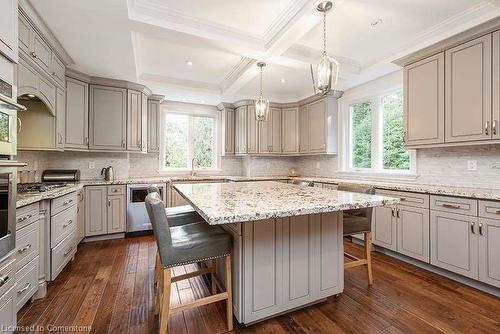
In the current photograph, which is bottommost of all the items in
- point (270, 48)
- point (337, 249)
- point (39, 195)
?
point (337, 249)

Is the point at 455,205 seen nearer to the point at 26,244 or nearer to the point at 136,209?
the point at 26,244

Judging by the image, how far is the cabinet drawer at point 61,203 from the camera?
2.14 metres

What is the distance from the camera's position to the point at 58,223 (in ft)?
7.39

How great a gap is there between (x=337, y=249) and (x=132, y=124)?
354cm

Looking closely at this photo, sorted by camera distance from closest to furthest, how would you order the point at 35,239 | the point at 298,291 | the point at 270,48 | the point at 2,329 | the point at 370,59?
the point at 2,329 < the point at 298,291 < the point at 35,239 < the point at 270,48 < the point at 370,59

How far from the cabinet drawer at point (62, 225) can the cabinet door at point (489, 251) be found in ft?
12.6

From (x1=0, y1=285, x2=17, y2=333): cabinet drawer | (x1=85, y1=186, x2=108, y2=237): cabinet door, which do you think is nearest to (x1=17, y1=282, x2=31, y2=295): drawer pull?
(x1=0, y1=285, x2=17, y2=333): cabinet drawer

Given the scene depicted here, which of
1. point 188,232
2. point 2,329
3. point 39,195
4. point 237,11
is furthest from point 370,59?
point 2,329

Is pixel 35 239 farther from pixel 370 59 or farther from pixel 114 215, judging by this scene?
pixel 370 59

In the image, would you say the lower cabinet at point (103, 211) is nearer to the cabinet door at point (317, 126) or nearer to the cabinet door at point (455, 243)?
the cabinet door at point (317, 126)

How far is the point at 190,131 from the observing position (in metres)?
5.08

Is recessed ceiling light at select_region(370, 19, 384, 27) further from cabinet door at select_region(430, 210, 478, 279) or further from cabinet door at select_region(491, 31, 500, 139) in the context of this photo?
cabinet door at select_region(430, 210, 478, 279)

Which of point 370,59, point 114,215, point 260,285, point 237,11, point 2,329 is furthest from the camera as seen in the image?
point 114,215

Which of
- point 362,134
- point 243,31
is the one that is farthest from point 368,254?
point 243,31
